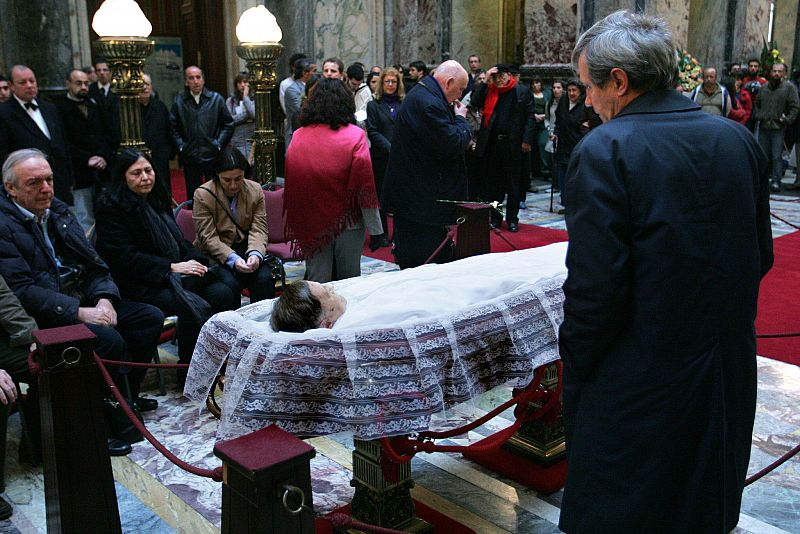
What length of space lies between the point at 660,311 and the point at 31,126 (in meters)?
7.13

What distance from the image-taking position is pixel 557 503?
372 centimetres

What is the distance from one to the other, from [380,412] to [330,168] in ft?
10.3

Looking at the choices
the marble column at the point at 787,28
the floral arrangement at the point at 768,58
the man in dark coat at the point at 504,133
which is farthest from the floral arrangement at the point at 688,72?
the marble column at the point at 787,28

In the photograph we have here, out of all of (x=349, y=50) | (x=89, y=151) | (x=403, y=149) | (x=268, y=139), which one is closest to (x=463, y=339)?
(x=403, y=149)

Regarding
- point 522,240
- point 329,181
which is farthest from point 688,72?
point 329,181

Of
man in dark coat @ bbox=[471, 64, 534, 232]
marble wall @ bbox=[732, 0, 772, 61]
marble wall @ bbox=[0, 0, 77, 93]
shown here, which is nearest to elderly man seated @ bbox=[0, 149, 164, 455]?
man in dark coat @ bbox=[471, 64, 534, 232]

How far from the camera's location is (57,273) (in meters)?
4.44

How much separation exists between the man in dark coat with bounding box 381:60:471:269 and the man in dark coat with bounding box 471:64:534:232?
10.4ft

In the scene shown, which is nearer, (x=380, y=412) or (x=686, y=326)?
(x=686, y=326)

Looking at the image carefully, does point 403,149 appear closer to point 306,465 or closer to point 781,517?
point 781,517

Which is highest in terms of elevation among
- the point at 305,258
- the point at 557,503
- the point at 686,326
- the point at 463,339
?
the point at 686,326

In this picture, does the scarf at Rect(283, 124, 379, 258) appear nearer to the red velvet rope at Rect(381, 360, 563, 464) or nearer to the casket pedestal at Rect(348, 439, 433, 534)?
the red velvet rope at Rect(381, 360, 563, 464)

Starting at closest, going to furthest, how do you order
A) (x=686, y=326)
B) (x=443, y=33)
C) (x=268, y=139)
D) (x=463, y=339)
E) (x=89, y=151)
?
(x=686, y=326) < (x=463, y=339) < (x=268, y=139) < (x=89, y=151) < (x=443, y=33)

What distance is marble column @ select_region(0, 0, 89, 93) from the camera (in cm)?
1055
